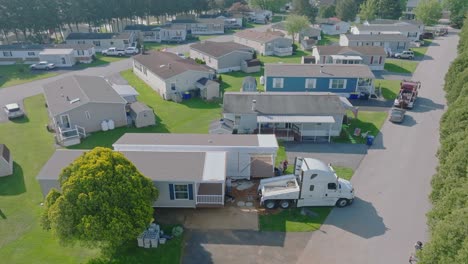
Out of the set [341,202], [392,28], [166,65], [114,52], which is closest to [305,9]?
[392,28]

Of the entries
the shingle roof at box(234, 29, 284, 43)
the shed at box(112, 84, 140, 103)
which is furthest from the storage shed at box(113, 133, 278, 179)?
the shingle roof at box(234, 29, 284, 43)

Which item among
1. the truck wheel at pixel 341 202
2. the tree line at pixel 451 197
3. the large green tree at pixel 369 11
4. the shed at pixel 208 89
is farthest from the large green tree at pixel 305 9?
the truck wheel at pixel 341 202

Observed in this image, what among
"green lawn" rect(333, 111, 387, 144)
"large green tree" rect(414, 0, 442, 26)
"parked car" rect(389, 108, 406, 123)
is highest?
"large green tree" rect(414, 0, 442, 26)

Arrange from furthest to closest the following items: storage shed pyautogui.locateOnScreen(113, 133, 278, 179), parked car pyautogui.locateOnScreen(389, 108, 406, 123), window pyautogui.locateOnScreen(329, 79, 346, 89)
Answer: window pyautogui.locateOnScreen(329, 79, 346, 89) → parked car pyautogui.locateOnScreen(389, 108, 406, 123) → storage shed pyautogui.locateOnScreen(113, 133, 278, 179)

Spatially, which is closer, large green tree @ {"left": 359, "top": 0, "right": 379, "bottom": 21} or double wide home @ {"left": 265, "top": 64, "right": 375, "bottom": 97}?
double wide home @ {"left": 265, "top": 64, "right": 375, "bottom": 97}

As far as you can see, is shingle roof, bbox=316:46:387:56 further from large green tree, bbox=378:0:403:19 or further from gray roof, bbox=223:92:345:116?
large green tree, bbox=378:0:403:19

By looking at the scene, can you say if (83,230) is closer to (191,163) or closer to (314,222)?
(191,163)

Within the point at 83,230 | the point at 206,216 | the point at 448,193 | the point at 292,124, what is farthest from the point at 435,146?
the point at 83,230
